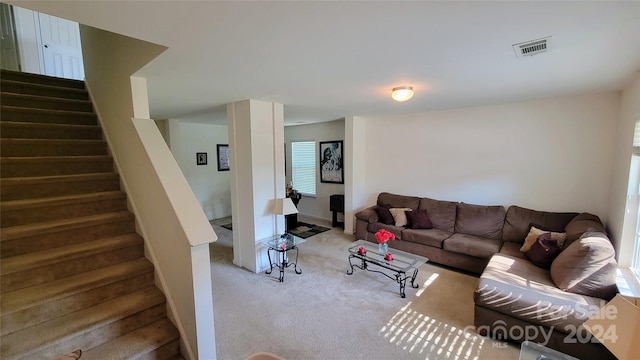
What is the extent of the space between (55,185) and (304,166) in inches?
181

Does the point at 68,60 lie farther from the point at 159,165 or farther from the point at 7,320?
the point at 7,320

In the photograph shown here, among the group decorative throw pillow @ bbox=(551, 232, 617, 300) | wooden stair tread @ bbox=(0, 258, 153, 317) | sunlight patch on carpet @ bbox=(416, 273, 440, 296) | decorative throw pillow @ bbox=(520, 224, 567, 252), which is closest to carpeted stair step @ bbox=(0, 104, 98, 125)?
wooden stair tread @ bbox=(0, 258, 153, 317)

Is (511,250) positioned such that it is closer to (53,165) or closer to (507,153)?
(507,153)

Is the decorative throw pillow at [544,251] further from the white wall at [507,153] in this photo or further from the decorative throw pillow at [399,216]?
the decorative throw pillow at [399,216]

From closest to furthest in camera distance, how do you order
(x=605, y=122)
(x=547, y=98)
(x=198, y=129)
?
(x=605, y=122), (x=547, y=98), (x=198, y=129)

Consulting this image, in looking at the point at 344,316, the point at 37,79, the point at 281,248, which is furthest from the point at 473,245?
the point at 37,79

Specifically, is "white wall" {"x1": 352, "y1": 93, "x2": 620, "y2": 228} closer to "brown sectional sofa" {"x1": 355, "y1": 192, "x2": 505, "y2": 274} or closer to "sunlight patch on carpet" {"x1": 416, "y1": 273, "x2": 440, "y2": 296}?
"brown sectional sofa" {"x1": 355, "y1": 192, "x2": 505, "y2": 274}

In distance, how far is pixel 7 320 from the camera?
5.08ft

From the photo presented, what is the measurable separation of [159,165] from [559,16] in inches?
101

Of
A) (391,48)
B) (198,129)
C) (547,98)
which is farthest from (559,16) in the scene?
(198,129)

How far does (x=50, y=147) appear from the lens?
2469 millimetres

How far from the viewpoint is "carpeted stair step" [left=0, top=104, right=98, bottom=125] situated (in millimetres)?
2529

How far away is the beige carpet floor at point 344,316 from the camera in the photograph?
7.06ft

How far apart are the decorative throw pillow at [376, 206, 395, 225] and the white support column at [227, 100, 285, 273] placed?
177cm
